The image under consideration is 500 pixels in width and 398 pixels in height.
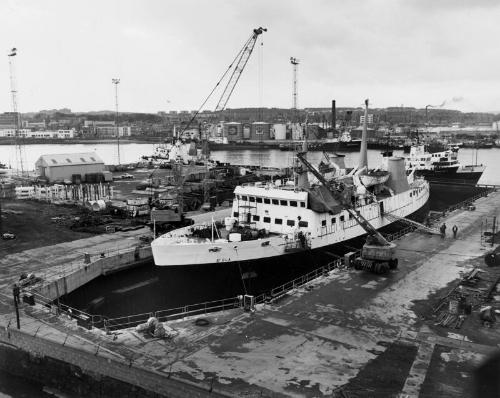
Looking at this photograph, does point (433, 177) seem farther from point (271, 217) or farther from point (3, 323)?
point (3, 323)

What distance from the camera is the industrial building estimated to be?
215 ft

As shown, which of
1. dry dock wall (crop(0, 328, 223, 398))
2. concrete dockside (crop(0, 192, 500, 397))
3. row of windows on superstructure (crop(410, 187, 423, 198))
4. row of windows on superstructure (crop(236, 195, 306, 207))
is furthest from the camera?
row of windows on superstructure (crop(410, 187, 423, 198))

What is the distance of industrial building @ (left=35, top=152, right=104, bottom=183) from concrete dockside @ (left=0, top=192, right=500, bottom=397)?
43.3 meters

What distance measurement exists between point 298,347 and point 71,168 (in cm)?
5693

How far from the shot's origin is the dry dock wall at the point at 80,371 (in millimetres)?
14797

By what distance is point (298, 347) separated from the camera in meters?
17.0

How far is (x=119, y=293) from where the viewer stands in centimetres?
2953

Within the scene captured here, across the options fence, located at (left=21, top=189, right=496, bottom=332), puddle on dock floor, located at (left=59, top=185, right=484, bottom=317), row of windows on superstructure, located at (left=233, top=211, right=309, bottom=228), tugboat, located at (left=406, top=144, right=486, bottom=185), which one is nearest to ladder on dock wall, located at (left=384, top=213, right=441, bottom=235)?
fence, located at (left=21, top=189, right=496, bottom=332)

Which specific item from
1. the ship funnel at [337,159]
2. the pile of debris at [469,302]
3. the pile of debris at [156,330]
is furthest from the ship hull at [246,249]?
the ship funnel at [337,159]

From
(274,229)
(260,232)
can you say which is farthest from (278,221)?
(260,232)

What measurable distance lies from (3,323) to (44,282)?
18.0ft

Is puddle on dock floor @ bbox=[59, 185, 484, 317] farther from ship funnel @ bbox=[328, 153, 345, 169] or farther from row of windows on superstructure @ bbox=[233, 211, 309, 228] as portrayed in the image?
ship funnel @ bbox=[328, 153, 345, 169]

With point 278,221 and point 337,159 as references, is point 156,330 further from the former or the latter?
point 337,159

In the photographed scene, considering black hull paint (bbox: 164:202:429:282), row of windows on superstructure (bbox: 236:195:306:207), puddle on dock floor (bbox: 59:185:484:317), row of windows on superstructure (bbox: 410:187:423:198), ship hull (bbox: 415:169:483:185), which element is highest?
row of windows on superstructure (bbox: 236:195:306:207)
